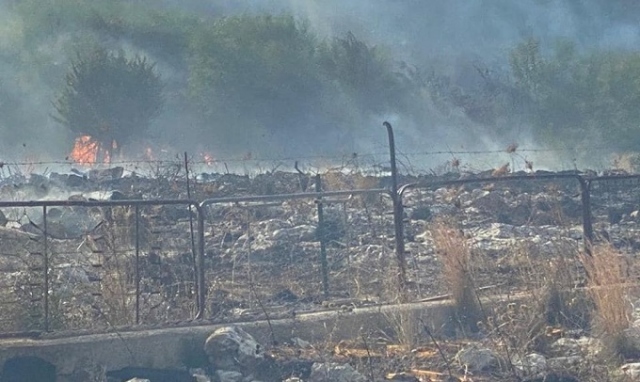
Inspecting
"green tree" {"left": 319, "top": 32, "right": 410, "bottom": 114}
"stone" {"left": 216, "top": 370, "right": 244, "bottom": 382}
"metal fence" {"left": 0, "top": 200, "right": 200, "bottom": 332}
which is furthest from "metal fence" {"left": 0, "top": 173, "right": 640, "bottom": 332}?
"green tree" {"left": 319, "top": 32, "right": 410, "bottom": 114}

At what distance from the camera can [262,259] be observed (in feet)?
42.3

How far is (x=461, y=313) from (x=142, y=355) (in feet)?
8.23

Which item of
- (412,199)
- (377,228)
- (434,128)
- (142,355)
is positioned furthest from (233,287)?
(434,128)

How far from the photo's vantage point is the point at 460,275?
8336mm

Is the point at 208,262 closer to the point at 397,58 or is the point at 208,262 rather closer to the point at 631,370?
the point at 631,370

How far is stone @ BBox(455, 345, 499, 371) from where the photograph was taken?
7.04 m

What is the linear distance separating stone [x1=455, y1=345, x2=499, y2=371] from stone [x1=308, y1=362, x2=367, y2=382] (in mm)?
710

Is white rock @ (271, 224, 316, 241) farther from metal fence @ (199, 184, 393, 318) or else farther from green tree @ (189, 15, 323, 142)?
green tree @ (189, 15, 323, 142)

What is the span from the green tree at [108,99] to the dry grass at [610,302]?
30655 mm

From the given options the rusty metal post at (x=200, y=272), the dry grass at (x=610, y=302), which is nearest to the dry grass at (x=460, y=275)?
the dry grass at (x=610, y=302)

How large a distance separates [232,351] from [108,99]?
31170mm

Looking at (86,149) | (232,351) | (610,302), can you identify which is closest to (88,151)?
(86,149)

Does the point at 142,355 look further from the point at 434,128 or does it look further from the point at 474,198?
the point at 434,128

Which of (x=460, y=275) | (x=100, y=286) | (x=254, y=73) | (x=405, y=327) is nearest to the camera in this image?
(x=405, y=327)
